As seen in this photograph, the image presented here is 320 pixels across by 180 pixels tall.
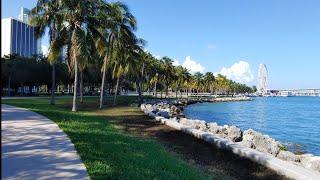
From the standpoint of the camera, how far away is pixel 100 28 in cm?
3372

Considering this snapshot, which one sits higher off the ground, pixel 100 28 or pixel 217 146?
pixel 100 28

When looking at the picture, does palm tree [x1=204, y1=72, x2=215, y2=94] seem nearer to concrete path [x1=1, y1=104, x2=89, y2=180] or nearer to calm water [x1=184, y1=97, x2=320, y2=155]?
calm water [x1=184, y1=97, x2=320, y2=155]

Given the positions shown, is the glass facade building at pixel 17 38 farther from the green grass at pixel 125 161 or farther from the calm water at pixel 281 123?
the green grass at pixel 125 161

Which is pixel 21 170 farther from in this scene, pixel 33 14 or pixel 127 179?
pixel 33 14

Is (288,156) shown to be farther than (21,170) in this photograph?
Yes

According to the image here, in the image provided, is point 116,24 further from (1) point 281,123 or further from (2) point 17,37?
(2) point 17,37

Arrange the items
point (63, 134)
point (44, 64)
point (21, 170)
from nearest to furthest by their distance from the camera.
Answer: point (21, 170) → point (63, 134) → point (44, 64)

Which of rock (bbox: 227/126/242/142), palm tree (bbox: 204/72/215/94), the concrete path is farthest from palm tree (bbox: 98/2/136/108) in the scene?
palm tree (bbox: 204/72/215/94)

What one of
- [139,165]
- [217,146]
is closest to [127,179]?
[139,165]

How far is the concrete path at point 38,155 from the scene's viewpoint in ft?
28.5

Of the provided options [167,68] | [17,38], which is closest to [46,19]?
[17,38]

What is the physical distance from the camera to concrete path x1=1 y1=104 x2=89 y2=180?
28.5 ft

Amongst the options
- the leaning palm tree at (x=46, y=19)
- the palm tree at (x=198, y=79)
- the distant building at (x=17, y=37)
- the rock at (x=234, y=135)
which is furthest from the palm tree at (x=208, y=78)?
the rock at (x=234, y=135)

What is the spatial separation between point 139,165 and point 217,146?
20.2 feet
